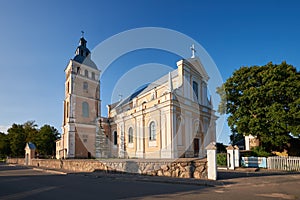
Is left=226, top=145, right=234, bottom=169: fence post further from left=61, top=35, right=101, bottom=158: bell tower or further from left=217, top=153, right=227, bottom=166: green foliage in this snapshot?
left=61, top=35, right=101, bottom=158: bell tower

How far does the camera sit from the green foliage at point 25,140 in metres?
46.0

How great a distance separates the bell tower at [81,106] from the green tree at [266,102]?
1893 centimetres

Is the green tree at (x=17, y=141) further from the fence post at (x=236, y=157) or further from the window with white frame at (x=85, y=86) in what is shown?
the fence post at (x=236, y=157)

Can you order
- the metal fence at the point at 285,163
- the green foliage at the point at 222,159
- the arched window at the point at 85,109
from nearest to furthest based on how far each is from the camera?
1. the metal fence at the point at 285,163
2. the green foliage at the point at 222,159
3. the arched window at the point at 85,109

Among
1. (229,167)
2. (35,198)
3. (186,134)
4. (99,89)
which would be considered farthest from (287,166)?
(99,89)

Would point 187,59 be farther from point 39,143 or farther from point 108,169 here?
point 39,143

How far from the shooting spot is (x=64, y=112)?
35188mm

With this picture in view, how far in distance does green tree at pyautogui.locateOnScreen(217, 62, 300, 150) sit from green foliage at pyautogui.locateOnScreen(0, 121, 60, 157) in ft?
126

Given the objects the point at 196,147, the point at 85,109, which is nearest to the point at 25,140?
the point at 85,109

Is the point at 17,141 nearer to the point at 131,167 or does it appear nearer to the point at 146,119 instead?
the point at 146,119

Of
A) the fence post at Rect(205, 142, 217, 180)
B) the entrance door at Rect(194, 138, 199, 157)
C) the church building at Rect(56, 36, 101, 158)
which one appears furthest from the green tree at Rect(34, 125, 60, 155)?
the fence post at Rect(205, 142, 217, 180)

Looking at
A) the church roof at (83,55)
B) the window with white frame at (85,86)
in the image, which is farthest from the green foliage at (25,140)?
the church roof at (83,55)

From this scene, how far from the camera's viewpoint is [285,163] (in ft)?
50.7

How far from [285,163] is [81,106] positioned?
27380mm
